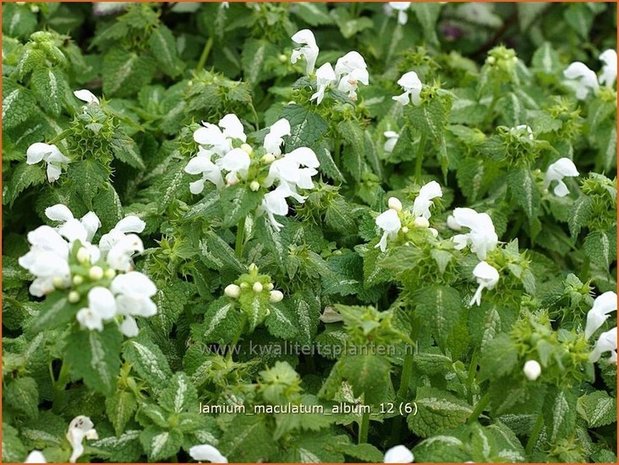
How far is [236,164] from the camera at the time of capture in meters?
2.46

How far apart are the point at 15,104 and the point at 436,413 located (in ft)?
6.34

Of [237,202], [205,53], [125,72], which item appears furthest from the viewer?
[205,53]

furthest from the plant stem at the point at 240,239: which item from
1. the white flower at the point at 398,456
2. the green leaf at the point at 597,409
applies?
the green leaf at the point at 597,409

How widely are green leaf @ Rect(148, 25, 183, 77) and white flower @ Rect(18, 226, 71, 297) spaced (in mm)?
1841

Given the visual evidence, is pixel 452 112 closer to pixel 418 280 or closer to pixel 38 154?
pixel 418 280

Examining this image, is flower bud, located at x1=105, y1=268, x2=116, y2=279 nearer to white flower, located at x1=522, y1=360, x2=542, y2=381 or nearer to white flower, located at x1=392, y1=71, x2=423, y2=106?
white flower, located at x1=522, y1=360, x2=542, y2=381

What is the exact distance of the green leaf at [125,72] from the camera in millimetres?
3918

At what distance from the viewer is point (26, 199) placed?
11.2 feet

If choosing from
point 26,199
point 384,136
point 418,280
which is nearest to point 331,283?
point 418,280

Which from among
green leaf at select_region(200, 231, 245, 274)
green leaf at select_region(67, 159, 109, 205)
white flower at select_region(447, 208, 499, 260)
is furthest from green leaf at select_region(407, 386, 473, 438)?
green leaf at select_region(67, 159, 109, 205)

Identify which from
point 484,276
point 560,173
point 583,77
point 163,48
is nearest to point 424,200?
point 484,276

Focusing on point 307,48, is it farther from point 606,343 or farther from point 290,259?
point 606,343

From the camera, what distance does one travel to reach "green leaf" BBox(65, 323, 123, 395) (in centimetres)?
219

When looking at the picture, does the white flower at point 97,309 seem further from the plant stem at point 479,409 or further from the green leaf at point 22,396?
the plant stem at point 479,409
